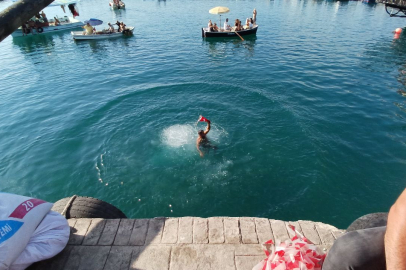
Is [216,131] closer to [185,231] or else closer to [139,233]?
[185,231]

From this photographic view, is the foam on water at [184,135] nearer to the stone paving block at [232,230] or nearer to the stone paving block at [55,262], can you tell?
the stone paving block at [232,230]

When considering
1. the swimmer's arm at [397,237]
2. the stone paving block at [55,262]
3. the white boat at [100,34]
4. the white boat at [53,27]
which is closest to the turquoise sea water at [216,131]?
the stone paving block at [55,262]

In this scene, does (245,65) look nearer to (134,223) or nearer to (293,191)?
(293,191)

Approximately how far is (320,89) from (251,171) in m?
9.47

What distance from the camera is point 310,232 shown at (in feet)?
15.3

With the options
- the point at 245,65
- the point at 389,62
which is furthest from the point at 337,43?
the point at 245,65

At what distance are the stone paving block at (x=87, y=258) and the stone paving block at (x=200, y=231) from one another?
1.70m

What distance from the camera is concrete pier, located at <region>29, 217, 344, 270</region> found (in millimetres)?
4148

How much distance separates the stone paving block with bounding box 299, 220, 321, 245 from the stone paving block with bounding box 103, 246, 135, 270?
3478 millimetres

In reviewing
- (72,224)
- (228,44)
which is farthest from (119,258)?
(228,44)

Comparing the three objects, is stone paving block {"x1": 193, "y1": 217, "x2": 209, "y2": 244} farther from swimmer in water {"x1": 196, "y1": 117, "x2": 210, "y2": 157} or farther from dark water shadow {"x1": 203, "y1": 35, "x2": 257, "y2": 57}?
dark water shadow {"x1": 203, "y1": 35, "x2": 257, "y2": 57}

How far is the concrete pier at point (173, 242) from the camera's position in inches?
163

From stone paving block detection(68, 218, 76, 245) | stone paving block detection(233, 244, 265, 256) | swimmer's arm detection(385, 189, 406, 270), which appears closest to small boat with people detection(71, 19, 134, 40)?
stone paving block detection(68, 218, 76, 245)

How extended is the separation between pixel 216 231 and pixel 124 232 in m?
1.90
